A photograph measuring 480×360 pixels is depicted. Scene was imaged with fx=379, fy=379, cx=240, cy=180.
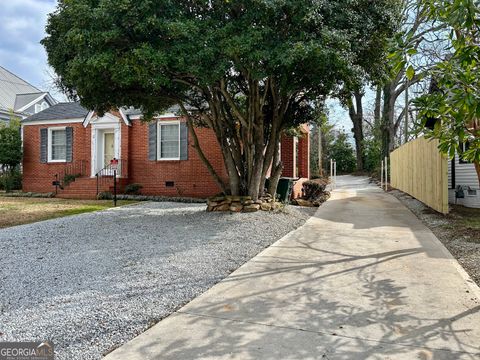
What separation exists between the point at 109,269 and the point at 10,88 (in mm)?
30935

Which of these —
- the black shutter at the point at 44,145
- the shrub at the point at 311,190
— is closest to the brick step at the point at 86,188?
the black shutter at the point at 44,145

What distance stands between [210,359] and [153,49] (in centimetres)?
603

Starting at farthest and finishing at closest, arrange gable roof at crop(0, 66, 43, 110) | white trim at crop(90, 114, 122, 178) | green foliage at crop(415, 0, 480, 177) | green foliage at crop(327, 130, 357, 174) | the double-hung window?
green foliage at crop(327, 130, 357, 174) < gable roof at crop(0, 66, 43, 110) < the double-hung window < white trim at crop(90, 114, 122, 178) < green foliage at crop(415, 0, 480, 177)

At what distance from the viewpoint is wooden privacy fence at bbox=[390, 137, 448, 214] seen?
972cm

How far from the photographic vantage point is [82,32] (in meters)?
7.12

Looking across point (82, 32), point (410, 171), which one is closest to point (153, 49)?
point (82, 32)

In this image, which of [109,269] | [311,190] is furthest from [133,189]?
[109,269]

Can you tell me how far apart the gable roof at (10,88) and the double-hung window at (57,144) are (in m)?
11.9

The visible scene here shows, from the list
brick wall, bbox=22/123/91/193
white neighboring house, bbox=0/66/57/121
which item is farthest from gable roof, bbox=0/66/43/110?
brick wall, bbox=22/123/91/193

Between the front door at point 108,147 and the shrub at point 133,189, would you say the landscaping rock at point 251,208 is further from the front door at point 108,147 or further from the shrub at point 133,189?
the front door at point 108,147

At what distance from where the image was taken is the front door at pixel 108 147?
17.0 metres

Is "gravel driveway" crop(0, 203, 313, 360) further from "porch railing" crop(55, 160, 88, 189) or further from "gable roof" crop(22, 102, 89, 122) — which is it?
"gable roof" crop(22, 102, 89, 122)

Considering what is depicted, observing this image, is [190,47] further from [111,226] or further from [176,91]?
[111,226]

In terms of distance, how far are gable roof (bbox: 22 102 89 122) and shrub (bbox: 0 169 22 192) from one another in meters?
2.94
